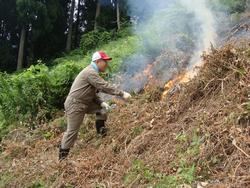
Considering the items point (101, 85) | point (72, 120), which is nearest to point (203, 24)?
point (101, 85)

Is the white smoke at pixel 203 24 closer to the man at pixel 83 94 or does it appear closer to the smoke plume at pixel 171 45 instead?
the smoke plume at pixel 171 45

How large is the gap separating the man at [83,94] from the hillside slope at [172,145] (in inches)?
14.1

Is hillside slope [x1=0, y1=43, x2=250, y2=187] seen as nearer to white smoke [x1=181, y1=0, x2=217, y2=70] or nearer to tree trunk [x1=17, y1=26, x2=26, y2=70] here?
white smoke [x1=181, y1=0, x2=217, y2=70]

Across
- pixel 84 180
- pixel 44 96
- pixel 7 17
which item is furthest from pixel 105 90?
pixel 7 17

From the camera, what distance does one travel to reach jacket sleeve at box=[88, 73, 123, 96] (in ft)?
26.5

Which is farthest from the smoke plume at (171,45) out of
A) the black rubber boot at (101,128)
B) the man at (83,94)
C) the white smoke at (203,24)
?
the man at (83,94)

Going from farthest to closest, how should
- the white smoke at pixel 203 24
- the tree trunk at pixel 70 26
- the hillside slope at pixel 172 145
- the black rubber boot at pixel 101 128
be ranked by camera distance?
1. the tree trunk at pixel 70 26
2. the white smoke at pixel 203 24
3. the black rubber boot at pixel 101 128
4. the hillside slope at pixel 172 145

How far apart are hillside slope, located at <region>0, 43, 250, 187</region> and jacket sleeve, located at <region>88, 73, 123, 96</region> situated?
74cm

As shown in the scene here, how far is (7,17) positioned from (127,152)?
892 inches

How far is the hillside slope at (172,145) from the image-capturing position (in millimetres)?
5797

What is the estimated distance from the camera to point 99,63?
832cm

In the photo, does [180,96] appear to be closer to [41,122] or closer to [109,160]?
[109,160]

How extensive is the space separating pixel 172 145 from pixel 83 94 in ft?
7.34

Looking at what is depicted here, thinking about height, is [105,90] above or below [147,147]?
above
